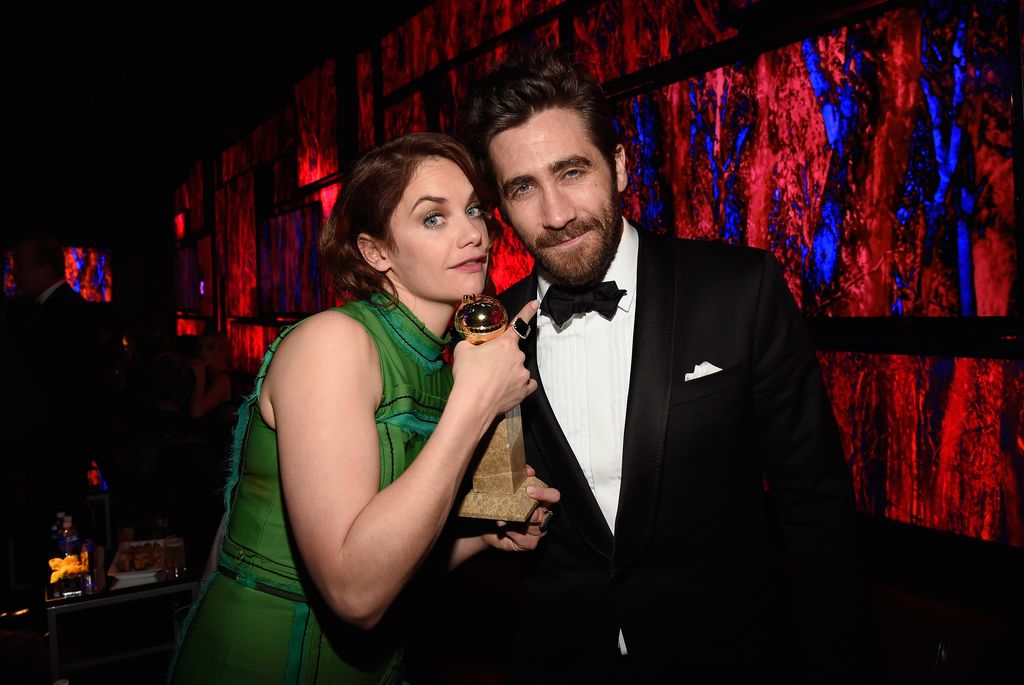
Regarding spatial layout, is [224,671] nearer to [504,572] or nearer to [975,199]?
[975,199]

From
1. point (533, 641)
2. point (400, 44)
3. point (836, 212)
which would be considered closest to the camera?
point (533, 641)

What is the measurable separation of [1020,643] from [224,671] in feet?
6.67

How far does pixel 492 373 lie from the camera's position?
4.46 ft

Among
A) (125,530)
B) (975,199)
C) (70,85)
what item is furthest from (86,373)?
(70,85)

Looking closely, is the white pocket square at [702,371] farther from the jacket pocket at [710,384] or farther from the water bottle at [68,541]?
the water bottle at [68,541]

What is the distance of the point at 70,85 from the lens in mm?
8484

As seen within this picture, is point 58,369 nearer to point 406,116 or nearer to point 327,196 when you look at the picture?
point 327,196

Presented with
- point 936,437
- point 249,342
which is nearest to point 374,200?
point 936,437

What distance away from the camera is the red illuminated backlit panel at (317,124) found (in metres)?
6.56

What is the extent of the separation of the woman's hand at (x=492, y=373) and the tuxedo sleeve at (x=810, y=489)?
57cm

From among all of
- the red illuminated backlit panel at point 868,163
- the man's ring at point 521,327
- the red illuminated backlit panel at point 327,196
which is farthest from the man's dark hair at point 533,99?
the red illuminated backlit panel at point 327,196

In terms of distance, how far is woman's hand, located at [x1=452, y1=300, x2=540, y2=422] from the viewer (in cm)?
133

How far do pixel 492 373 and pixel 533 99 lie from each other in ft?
2.73

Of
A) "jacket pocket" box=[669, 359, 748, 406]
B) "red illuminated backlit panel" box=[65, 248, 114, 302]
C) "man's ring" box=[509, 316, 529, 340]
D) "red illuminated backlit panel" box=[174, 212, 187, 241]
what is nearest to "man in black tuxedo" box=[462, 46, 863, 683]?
"jacket pocket" box=[669, 359, 748, 406]
